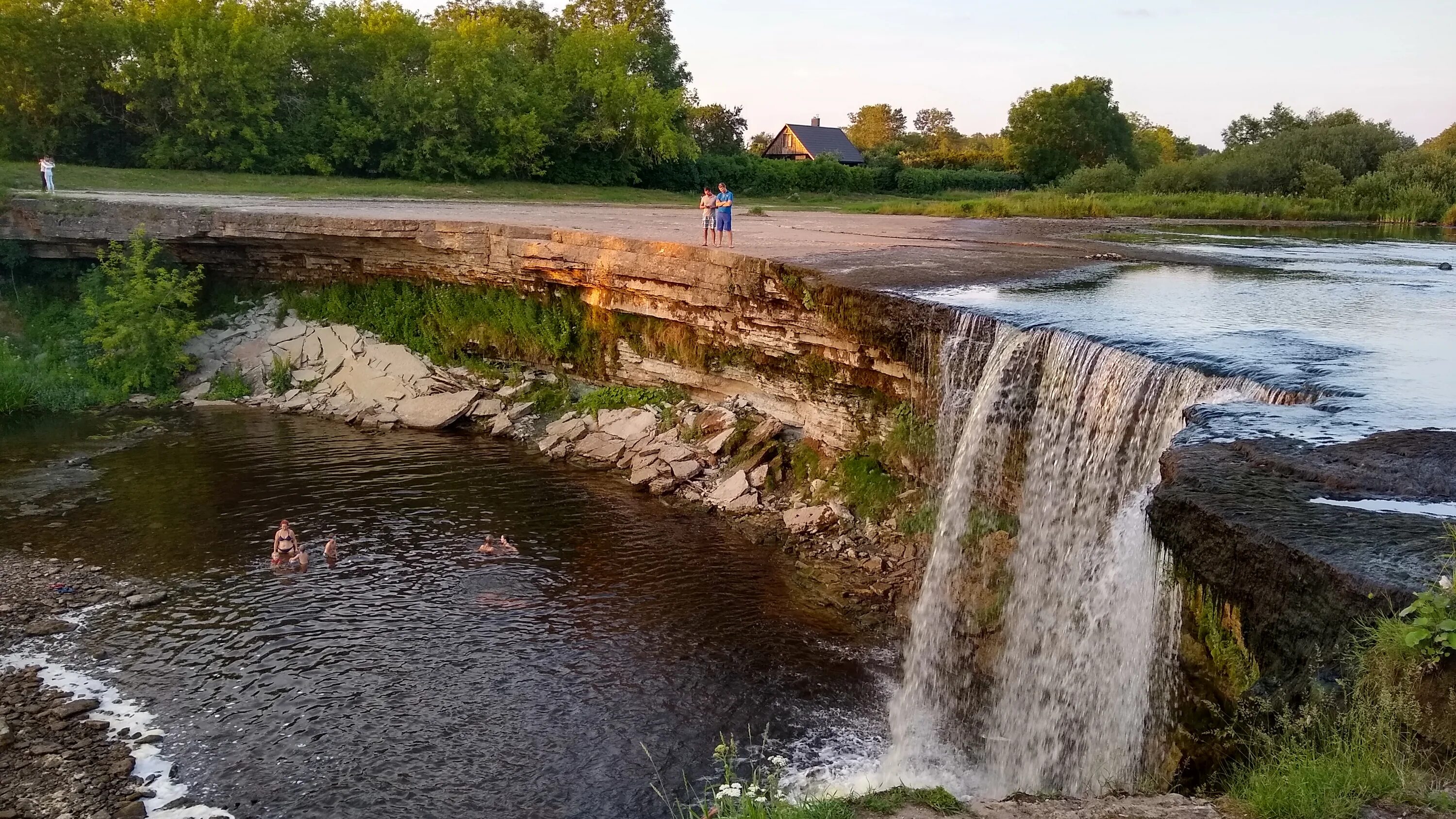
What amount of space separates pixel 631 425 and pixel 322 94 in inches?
1009

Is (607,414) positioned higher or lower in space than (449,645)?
higher

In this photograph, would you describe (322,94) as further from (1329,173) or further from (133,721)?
(1329,173)

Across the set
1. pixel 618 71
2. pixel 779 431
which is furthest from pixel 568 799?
pixel 618 71

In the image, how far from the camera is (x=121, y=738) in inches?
361

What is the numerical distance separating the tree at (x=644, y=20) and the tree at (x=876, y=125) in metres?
48.8

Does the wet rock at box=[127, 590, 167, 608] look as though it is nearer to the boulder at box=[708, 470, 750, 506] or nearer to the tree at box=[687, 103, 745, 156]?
the boulder at box=[708, 470, 750, 506]

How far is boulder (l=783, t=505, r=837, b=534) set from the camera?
563 inches

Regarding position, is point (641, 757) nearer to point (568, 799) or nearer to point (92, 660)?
point (568, 799)

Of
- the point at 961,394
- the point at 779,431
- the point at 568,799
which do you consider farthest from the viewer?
the point at 779,431

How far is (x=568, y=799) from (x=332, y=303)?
18.6 meters

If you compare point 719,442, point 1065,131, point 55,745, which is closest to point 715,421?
point 719,442

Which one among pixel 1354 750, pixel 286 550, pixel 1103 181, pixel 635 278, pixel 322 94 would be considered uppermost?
pixel 322 94

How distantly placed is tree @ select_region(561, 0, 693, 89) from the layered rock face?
126 ft

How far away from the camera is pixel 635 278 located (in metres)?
Answer: 17.9
